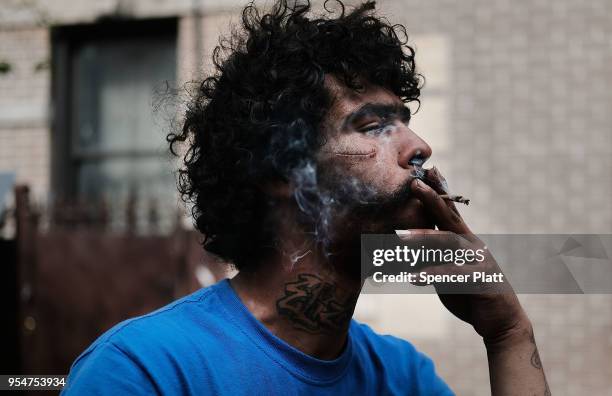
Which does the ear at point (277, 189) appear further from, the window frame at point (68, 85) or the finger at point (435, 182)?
the window frame at point (68, 85)

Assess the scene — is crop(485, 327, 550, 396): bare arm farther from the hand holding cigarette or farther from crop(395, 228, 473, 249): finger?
the hand holding cigarette

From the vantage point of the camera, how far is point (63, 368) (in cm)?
628

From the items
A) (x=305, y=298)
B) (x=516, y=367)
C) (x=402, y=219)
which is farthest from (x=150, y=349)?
(x=516, y=367)

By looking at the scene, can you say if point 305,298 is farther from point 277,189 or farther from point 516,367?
point 516,367

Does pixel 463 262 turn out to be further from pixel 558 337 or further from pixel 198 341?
pixel 558 337

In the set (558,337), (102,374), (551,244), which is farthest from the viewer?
(558,337)

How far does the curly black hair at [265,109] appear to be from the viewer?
2205 millimetres

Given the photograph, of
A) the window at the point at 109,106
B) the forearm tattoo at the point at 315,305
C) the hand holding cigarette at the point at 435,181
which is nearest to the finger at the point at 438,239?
the hand holding cigarette at the point at 435,181

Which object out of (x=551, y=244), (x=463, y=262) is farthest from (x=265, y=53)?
(x=551, y=244)

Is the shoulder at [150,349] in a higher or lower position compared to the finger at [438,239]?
lower

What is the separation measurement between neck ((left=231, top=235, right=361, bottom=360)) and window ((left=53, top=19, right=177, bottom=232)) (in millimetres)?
5380

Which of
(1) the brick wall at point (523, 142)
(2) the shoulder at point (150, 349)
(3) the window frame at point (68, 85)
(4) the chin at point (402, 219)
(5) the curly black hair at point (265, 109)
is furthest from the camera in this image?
(3) the window frame at point (68, 85)

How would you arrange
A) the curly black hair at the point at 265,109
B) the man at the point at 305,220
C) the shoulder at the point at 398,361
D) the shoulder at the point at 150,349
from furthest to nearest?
the shoulder at the point at 398,361
the curly black hair at the point at 265,109
the man at the point at 305,220
the shoulder at the point at 150,349

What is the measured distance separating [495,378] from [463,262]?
0.33 m
